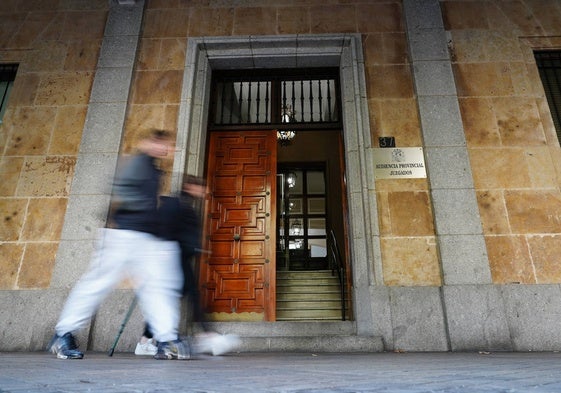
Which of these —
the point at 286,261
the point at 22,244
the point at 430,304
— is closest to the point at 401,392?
the point at 430,304

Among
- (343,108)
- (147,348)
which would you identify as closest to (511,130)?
(343,108)

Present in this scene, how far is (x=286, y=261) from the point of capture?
38.2ft

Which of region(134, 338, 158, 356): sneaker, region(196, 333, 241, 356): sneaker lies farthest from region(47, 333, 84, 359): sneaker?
region(196, 333, 241, 356): sneaker

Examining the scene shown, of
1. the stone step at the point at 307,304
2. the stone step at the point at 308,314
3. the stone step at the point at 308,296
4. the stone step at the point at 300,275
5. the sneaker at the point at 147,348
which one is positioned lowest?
the sneaker at the point at 147,348

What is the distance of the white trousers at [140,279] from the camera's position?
2.77 m

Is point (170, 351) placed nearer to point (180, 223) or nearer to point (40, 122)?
point (180, 223)

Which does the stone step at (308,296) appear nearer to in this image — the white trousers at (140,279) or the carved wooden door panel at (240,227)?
the carved wooden door panel at (240,227)

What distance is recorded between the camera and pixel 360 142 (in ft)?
17.2

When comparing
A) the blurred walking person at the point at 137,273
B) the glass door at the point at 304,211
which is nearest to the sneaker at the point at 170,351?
the blurred walking person at the point at 137,273

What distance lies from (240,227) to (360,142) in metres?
2.37

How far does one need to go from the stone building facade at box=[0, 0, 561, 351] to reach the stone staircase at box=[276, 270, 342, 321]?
2.52 meters

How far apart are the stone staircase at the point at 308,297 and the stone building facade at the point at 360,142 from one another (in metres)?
2.52

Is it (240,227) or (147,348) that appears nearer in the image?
(147,348)

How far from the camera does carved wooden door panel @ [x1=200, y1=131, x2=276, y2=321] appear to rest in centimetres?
555
